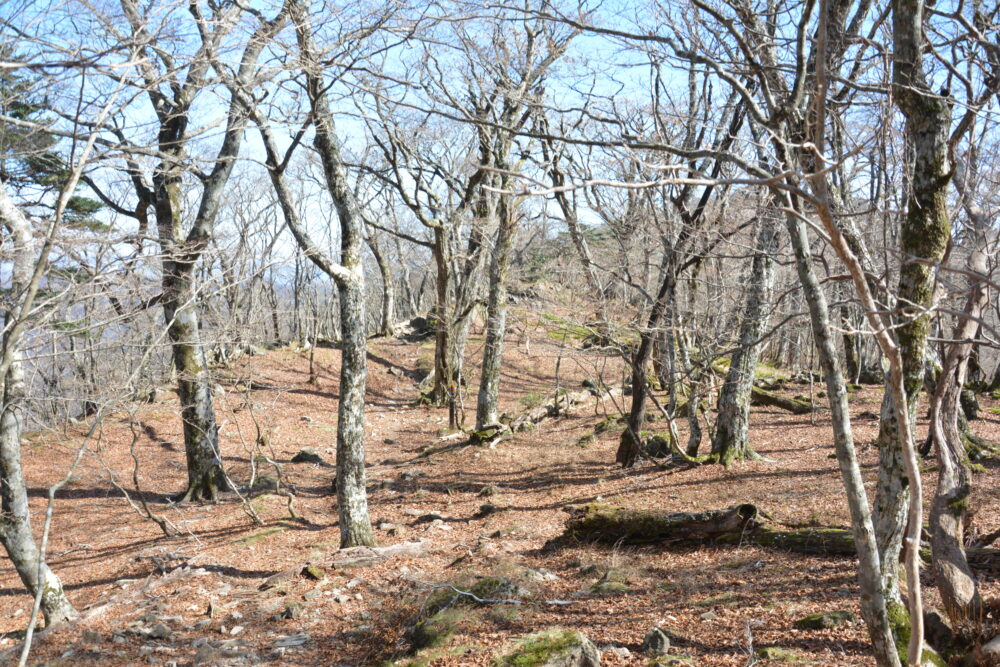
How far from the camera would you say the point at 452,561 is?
739 cm

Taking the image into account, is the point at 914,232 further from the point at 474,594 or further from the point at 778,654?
the point at 474,594

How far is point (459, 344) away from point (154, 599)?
33.7 ft

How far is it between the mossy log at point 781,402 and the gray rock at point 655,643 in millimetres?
9243

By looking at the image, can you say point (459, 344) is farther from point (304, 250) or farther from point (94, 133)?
point (94, 133)

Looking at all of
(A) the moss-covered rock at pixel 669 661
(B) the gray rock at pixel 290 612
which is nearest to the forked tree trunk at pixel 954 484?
(A) the moss-covered rock at pixel 669 661

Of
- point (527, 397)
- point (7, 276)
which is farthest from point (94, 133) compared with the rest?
point (527, 397)

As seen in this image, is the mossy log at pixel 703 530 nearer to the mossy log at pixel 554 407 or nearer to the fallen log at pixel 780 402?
the mossy log at pixel 554 407

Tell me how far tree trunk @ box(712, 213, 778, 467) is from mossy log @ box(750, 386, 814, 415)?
387cm

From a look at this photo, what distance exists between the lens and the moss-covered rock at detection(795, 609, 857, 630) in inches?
173

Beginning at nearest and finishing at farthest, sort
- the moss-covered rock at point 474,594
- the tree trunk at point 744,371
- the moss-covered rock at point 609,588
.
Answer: the moss-covered rock at point 474,594
the moss-covered rock at point 609,588
the tree trunk at point 744,371

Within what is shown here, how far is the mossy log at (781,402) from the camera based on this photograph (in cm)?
1341

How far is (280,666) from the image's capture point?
17.0 feet

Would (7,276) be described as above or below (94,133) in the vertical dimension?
below

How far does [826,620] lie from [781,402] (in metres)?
10.2
